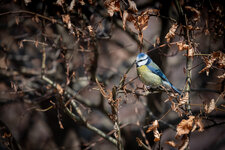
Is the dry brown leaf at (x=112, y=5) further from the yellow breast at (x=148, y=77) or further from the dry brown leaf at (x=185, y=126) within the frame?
the yellow breast at (x=148, y=77)

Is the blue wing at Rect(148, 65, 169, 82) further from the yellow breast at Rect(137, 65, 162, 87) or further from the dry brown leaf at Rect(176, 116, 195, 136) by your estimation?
the dry brown leaf at Rect(176, 116, 195, 136)

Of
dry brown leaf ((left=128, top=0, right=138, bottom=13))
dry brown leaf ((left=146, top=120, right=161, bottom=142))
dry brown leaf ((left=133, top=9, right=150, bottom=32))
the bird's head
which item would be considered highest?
dry brown leaf ((left=128, top=0, right=138, bottom=13))

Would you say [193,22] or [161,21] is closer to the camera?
[193,22]

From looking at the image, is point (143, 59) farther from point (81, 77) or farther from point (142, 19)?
point (81, 77)

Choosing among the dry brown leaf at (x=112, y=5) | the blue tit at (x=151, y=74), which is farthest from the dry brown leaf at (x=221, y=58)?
the blue tit at (x=151, y=74)

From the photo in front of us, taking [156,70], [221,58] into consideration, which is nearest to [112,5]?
[221,58]

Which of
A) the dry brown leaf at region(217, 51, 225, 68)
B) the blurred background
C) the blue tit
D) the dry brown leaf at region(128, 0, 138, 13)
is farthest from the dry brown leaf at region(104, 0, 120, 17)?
the blue tit

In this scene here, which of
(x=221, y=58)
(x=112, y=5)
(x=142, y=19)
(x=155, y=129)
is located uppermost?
(x=112, y=5)

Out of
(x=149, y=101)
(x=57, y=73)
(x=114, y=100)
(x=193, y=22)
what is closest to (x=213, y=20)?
(x=193, y=22)

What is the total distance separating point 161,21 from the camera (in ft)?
7.88

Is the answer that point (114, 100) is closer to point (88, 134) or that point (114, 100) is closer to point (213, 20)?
point (213, 20)

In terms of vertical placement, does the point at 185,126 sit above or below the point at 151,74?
below

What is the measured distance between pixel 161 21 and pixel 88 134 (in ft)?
7.91

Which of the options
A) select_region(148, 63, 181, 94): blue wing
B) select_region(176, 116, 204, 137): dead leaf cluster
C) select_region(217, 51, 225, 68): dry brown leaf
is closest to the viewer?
select_region(176, 116, 204, 137): dead leaf cluster
